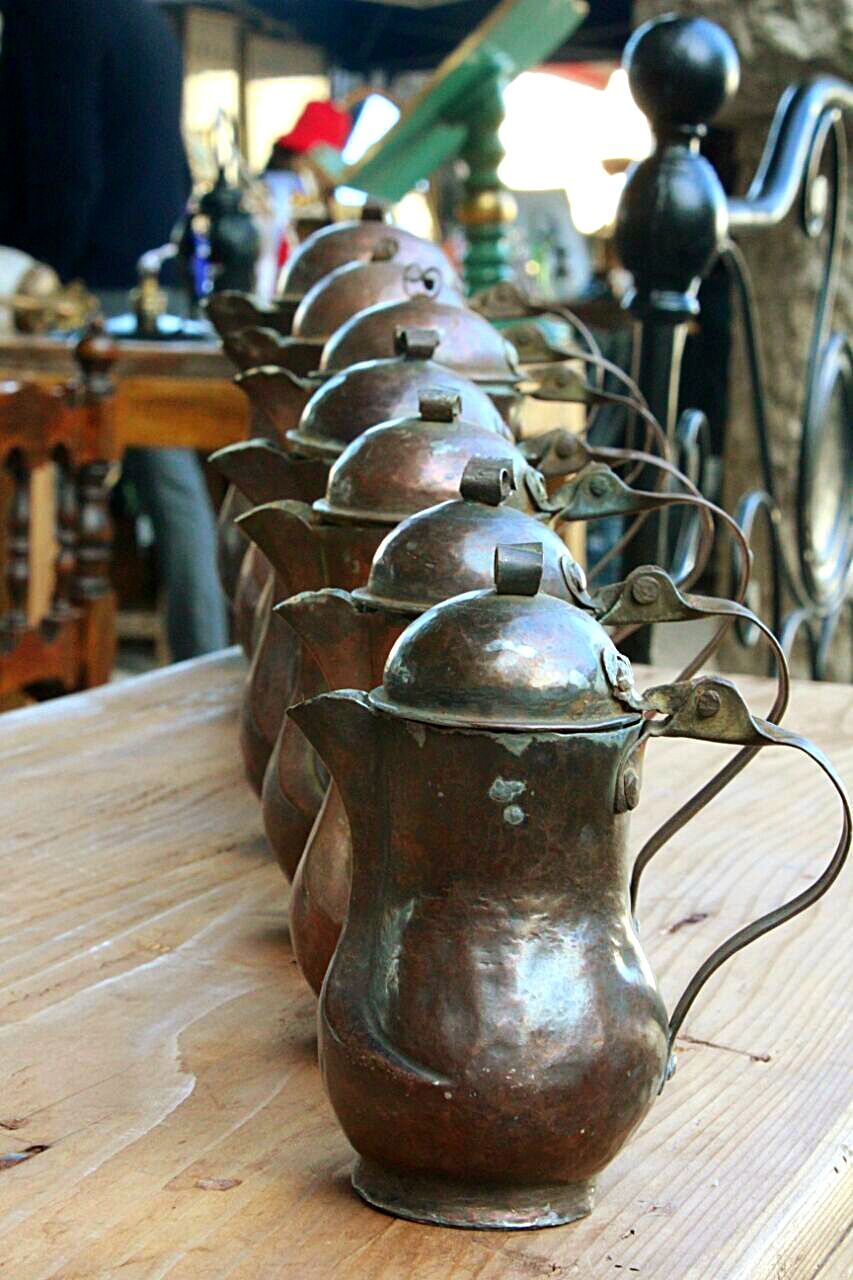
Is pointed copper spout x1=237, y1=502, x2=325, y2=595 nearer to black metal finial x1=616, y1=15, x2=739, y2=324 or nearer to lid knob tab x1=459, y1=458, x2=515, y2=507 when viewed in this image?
lid knob tab x1=459, y1=458, x2=515, y2=507

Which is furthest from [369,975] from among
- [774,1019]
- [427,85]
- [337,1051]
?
[427,85]

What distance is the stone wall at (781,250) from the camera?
8.77ft

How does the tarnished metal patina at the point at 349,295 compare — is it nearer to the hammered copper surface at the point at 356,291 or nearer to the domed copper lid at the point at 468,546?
the hammered copper surface at the point at 356,291

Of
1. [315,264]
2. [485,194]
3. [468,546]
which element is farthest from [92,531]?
[468,546]

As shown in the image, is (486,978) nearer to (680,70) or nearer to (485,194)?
(680,70)

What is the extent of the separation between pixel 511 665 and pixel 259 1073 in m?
0.27

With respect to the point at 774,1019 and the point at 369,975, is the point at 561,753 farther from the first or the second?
the point at 774,1019

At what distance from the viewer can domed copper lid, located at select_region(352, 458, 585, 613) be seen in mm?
673

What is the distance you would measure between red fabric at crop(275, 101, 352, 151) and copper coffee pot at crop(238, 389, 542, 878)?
4.28 metres

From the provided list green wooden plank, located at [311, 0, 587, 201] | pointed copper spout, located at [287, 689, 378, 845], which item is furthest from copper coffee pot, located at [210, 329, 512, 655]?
green wooden plank, located at [311, 0, 587, 201]

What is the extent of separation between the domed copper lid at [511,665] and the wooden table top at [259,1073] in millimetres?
183

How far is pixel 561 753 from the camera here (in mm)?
582

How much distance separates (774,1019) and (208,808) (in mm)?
491

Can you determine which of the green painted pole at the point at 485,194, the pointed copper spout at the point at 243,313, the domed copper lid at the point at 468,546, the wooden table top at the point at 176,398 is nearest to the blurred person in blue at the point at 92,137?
the wooden table top at the point at 176,398
